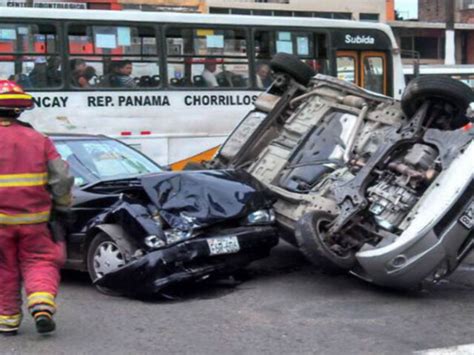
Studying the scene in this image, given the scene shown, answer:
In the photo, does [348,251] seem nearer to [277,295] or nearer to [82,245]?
[277,295]

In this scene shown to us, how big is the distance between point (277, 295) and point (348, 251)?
29.7 inches

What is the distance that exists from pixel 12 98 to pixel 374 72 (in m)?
10.3

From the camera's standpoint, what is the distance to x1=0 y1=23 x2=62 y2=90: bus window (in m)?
11.6

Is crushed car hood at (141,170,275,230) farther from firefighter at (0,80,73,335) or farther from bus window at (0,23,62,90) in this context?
bus window at (0,23,62,90)

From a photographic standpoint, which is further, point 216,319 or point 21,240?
point 216,319

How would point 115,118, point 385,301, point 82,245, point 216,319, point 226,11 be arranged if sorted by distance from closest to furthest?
point 216,319, point 385,301, point 82,245, point 115,118, point 226,11

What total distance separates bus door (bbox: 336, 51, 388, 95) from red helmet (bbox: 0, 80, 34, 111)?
31.4 feet

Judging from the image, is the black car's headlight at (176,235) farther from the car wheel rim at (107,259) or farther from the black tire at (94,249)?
the black tire at (94,249)

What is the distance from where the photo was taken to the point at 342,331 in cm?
564

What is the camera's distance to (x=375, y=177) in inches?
266

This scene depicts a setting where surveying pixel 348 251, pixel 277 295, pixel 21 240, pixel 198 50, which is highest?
pixel 198 50

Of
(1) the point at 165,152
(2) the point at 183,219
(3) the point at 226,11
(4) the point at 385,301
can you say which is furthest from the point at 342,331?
(3) the point at 226,11

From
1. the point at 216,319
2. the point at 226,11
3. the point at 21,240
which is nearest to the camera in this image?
the point at 21,240

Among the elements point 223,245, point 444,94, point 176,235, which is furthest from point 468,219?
point 176,235
